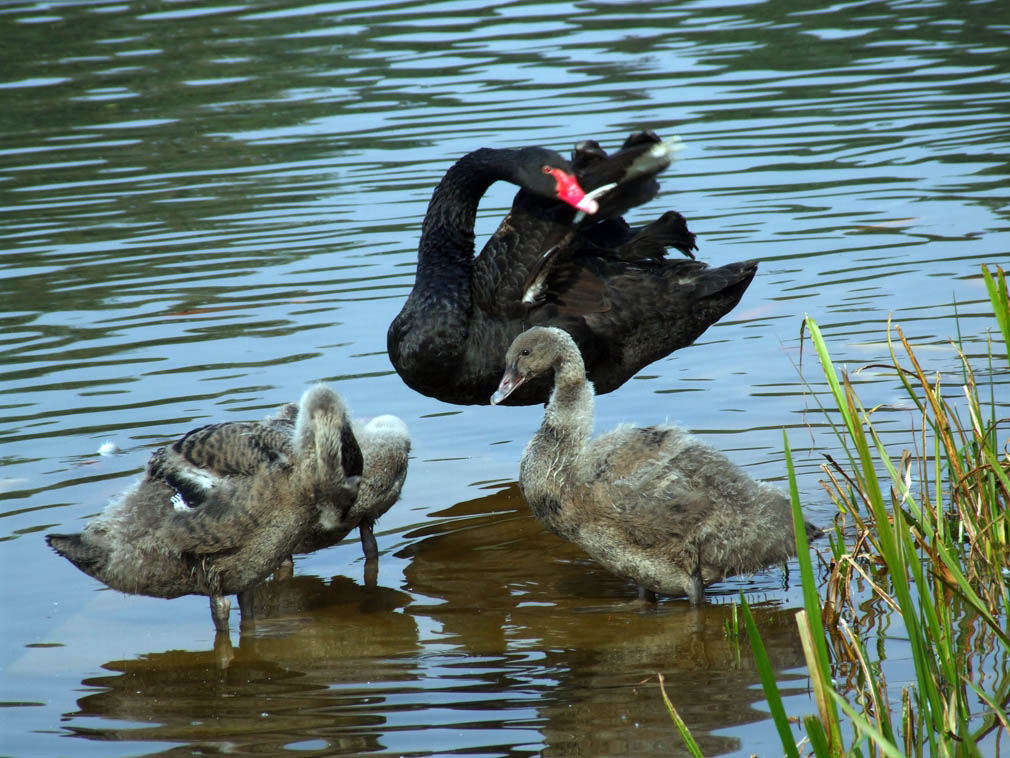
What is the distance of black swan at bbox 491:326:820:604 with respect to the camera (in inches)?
208

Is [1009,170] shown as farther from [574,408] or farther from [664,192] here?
[574,408]

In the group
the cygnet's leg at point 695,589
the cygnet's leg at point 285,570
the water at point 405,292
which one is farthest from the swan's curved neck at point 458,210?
the cygnet's leg at point 695,589

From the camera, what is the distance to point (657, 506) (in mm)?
5273

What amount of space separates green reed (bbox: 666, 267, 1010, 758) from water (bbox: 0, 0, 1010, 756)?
0.26 m

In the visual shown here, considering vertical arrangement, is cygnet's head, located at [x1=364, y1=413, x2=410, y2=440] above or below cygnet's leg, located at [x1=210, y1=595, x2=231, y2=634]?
above

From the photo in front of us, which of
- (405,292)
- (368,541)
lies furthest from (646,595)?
(405,292)

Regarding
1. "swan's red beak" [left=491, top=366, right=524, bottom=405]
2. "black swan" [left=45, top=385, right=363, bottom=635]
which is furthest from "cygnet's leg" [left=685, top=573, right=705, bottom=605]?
"black swan" [left=45, top=385, right=363, bottom=635]

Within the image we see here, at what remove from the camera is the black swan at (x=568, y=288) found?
23.4ft

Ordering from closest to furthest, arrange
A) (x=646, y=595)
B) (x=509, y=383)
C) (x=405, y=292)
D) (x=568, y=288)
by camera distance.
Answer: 1. (x=646, y=595)
2. (x=509, y=383)
3. (x=568, y=288)
4. (x=405, y=292)

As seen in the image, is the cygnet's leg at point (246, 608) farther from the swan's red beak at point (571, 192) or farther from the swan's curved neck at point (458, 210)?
the swan's red beak at point (571, 192)

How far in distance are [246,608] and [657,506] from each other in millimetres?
1684

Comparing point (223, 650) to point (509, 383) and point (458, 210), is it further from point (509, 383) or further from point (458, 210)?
point (458, 210)

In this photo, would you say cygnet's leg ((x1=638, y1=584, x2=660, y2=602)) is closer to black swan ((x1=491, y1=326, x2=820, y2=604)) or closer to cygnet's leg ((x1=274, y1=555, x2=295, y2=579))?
black swan ((x1=491, y1=326, x2=820, y2=604))

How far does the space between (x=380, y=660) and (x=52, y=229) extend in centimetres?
732
